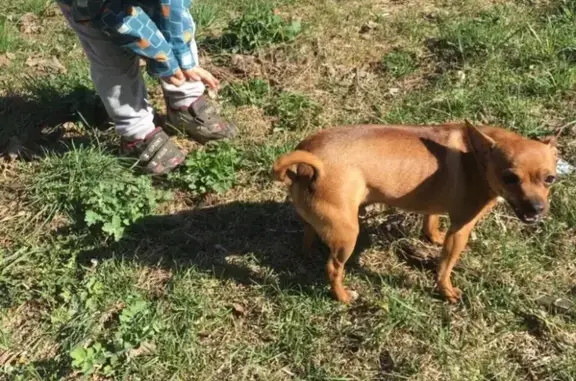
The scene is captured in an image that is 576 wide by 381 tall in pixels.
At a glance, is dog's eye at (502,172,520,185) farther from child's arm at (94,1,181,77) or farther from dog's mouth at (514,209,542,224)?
child's arm at (94,1,181,77)

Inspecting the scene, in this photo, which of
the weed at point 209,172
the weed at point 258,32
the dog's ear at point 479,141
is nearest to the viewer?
the dog's ear at point 479,141

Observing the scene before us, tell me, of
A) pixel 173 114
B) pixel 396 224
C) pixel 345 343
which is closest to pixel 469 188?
A: pixel 396 224

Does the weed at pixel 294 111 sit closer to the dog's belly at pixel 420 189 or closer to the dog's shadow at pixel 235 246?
the dog's shadow at pixel 235 246

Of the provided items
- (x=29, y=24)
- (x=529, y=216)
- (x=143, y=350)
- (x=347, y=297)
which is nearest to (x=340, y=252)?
(x=347, y=297)

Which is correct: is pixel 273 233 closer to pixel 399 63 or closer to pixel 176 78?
pixel 176 78

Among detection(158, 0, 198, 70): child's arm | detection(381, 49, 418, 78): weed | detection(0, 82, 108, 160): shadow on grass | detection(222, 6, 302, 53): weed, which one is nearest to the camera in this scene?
detection(158, 0, 198, 70): child's arm

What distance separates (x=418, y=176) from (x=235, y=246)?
47.0 inches

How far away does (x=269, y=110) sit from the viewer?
4703mm

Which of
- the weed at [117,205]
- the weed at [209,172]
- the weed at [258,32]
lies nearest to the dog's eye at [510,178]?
the weed at [209,172]

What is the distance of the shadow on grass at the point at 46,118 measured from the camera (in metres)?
4.52

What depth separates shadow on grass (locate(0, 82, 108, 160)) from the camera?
4516 millimetres

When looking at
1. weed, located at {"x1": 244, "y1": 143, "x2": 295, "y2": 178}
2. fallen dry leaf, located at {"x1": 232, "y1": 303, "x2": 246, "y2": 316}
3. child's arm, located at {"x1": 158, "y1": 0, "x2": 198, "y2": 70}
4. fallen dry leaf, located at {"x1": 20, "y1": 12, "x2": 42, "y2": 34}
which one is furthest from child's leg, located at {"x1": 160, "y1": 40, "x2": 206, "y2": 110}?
fallen dry leaf, located at {"x1": 20, "y1": 12, "x2": 42, "y2": 34}

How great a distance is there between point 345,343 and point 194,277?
0.91 metres

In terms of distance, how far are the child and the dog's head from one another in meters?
1.60
